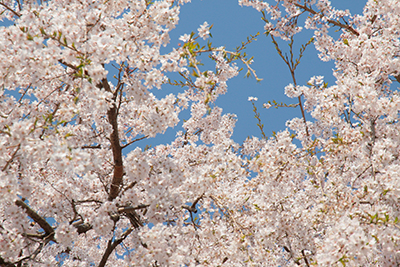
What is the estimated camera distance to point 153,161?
450 cm

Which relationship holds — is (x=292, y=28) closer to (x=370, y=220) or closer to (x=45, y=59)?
(x=370, y=220)

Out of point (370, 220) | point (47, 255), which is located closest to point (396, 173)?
point (370, 220)

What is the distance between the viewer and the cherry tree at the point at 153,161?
358cm

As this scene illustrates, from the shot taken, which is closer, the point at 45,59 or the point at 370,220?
the point at 45,59

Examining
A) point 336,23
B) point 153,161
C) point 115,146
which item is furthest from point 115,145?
point 336,23

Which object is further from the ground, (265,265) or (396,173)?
(396,173)

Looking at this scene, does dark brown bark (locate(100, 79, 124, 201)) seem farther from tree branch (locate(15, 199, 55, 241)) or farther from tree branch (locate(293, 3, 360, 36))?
tree branch (locate(293, 3, 360, 36))

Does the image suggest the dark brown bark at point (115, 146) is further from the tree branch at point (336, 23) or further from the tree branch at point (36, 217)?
the tree branch at point (336, 23)

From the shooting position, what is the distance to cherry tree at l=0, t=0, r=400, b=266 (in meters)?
3.58

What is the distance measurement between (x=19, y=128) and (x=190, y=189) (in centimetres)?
228

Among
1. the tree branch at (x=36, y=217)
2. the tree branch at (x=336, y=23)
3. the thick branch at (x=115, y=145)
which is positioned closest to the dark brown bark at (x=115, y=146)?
the thick branch at (x=115, y=145)

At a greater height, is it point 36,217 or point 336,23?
point 336,23

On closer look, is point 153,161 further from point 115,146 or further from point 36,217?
point 36,217

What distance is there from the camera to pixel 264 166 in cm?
520
